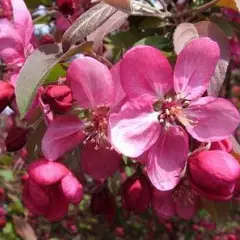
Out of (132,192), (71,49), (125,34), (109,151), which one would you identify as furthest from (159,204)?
(125,34)

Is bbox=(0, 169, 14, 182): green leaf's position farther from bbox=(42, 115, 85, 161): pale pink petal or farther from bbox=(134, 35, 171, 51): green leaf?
bbox=(42, 115, 85, 161): pale pink petal

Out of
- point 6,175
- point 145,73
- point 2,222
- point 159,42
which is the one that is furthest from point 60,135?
point 6,175

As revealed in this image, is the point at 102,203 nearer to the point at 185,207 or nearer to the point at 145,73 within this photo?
the point at 185,207

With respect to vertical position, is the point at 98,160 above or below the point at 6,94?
below

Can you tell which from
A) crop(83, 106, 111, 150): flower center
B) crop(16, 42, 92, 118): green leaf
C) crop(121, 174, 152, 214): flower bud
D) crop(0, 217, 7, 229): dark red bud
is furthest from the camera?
crop(0, 217, 7, 229): dark red bud

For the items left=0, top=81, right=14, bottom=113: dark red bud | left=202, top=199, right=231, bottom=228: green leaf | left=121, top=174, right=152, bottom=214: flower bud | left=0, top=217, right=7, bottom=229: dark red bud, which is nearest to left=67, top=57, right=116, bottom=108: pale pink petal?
left=0, top=81, right=14, bottom=113: dark red bud

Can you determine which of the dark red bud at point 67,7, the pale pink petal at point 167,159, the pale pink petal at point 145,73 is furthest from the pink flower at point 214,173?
the dark red bud at point 67,7

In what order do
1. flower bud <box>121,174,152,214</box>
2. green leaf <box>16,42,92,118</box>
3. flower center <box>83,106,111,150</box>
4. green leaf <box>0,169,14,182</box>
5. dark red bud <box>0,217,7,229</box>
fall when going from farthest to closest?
green leaf <box>0,169,14,182</box>
dark red bud <box>0,217,7,229</box>
flower bud <box>121,174,152,214</box>
flower center <box>83,106,111,150</box>
green leaf <box>16,42,92,118</box>
